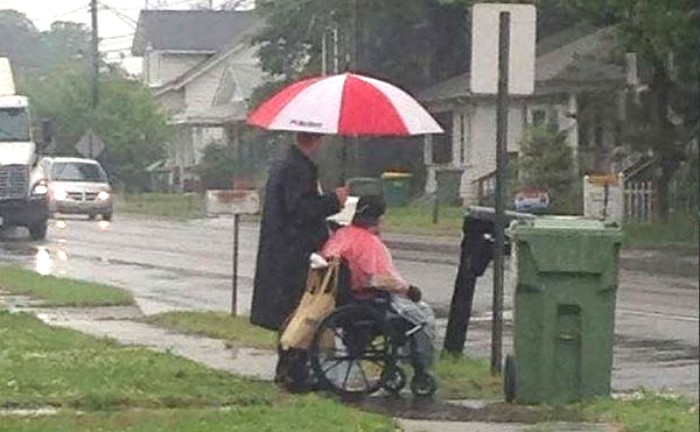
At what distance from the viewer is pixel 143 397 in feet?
40.2

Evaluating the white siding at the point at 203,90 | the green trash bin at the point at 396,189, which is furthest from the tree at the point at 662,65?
the white siding at the point at 203,90

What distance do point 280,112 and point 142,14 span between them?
285 feet

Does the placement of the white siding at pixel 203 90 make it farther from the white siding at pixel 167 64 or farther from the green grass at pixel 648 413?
the green grass at pixel 648 413

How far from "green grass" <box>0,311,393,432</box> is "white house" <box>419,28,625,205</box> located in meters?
28.9

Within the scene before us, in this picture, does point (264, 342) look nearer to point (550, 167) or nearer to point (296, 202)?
point (296, 202)

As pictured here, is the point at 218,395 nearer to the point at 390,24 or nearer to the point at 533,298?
the point at 533,298

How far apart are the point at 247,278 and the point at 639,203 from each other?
15963mm

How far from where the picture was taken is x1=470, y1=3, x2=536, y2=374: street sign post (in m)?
13.1

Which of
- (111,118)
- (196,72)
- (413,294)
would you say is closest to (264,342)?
(413,294)

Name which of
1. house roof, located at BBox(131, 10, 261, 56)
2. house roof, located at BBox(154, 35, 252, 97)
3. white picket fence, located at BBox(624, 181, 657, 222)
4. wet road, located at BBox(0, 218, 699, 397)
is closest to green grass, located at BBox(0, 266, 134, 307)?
wet road, located at BBox(0, 218, 699, 397)

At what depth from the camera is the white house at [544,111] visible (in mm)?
47031

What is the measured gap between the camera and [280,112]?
13.7m

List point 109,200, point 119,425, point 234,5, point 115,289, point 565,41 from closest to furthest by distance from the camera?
point 119,425
point 115,289
point 109,200
point 565,41
point 234,5

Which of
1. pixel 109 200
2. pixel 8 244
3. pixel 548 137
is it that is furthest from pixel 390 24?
pixel 8 244
